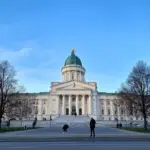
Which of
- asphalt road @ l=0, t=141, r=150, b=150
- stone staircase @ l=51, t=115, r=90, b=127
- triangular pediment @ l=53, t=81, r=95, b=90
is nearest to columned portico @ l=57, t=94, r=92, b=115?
triangular pediment @ l=53, t=81, r=95, b=90

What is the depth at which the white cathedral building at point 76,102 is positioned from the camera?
340 ft

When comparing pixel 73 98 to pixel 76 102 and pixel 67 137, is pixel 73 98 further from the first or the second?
pixel 67 137

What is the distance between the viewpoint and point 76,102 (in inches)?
4075

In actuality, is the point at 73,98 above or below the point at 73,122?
above

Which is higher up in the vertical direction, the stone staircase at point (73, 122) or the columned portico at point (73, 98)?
the columned portico at point (73, 98)

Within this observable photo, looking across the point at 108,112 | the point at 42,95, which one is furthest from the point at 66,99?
the point at 108,112

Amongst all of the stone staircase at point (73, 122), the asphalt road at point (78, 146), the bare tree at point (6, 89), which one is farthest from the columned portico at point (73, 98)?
the asphalt road at point (78, 146)

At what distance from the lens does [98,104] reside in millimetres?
109938

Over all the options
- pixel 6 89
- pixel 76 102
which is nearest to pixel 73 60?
pixel 76 102

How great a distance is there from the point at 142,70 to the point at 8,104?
26.1 m

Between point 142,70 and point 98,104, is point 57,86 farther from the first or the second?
point 142,70

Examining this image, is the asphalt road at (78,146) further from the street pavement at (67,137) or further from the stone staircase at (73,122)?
the stone staircase at (73,122)

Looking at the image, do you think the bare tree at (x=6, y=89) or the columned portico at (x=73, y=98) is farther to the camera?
the columned portico at (x=73, y=98)

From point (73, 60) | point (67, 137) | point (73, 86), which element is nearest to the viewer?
point (67, 137)
